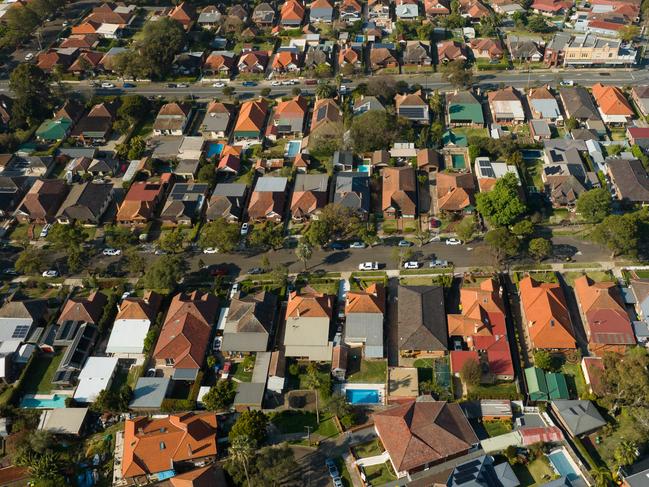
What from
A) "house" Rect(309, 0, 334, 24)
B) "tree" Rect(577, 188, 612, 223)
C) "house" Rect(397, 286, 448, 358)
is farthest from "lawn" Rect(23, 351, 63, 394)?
"house" Rect(309, 0, 334, 24)

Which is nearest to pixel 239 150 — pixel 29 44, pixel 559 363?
pixel 559 363

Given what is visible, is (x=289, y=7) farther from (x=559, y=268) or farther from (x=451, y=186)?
(x=559, y=268)

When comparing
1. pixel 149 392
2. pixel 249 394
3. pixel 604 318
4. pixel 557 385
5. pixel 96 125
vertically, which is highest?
pixel 96 125

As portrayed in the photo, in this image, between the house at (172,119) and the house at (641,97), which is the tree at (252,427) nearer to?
the house at (172,119)

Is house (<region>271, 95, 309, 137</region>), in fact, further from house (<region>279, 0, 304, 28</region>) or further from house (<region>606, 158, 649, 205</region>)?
house (<region>606, 158, 649, 205</region>)

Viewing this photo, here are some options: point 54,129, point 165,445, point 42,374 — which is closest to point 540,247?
point 165,445

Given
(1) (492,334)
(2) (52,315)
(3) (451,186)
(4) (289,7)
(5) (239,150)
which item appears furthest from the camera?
(4) (289,7)

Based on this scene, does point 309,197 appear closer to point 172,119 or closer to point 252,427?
point 172,119

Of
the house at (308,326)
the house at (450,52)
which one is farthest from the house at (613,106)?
the house at (308,326)
